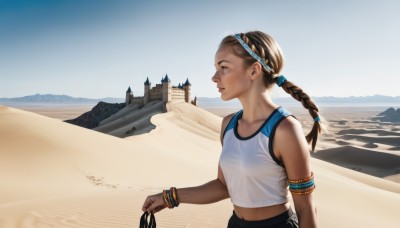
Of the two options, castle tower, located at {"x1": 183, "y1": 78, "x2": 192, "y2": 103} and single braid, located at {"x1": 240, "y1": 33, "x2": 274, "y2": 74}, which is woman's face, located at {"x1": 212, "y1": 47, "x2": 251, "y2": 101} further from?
castle tower, located at {"x1": 183, "y1": 78, "x2": 192, "y2": 103}

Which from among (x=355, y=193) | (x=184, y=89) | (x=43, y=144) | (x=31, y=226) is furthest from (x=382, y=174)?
(x=184, y=89)

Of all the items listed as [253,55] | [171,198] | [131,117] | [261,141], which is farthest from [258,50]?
[131,117]

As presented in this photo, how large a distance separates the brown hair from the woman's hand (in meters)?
1.17

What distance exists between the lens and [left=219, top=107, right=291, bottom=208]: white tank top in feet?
6.33

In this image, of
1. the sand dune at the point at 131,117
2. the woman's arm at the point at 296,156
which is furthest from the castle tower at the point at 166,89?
the woman's arm at the point at 296,156

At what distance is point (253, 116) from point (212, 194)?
733 millimetres

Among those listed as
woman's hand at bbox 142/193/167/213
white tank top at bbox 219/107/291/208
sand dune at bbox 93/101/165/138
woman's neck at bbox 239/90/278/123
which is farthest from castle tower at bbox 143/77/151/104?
white tank top at bbox 219/107/291/208

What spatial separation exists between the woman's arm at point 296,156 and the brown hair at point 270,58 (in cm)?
31

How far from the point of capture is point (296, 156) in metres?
1.83

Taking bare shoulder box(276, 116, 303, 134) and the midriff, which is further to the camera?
the midriff

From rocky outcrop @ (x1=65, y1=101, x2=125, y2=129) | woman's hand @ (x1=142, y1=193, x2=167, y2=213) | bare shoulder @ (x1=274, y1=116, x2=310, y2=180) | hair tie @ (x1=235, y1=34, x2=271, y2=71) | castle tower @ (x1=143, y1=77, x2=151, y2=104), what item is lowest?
rocky outcrop @ (x1=65, y1=101, x2=125, y2=129)

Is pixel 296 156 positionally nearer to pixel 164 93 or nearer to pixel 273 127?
pixel 273 127

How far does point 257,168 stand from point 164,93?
60.7 meters

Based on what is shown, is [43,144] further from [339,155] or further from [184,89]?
[184,89]
